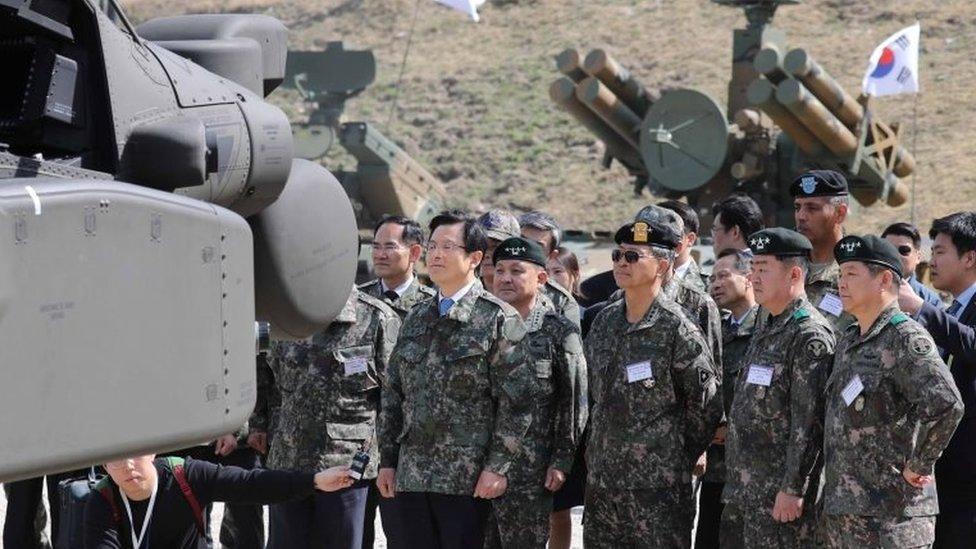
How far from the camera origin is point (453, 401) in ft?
24.2

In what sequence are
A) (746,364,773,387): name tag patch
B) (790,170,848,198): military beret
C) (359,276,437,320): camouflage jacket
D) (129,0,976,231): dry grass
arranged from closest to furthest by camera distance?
1. (746,364,773,387): name tag patch
2. (790,170,848,198): military beret
3. (359,276,437,320): camouflage jacket
4. (129,0,976,231): dry grass

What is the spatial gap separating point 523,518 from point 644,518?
0.54 m

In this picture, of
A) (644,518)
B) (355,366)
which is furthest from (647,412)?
(355,366)

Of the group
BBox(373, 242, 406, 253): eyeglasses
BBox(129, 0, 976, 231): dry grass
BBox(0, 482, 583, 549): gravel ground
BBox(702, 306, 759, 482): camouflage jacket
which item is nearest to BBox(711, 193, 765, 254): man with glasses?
BBox(702, 306, 759, 482): camouflage jacket

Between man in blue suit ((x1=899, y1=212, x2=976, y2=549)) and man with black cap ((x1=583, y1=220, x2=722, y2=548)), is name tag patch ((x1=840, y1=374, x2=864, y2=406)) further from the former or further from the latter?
man with black cap ((x1=583, y1=220, x2=722, y2=548))

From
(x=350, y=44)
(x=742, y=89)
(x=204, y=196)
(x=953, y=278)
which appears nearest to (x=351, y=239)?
(x=204, y=196)

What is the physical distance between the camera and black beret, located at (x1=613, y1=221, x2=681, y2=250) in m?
7.44

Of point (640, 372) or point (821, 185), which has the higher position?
point (821, 185)

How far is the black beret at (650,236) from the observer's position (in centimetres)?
744

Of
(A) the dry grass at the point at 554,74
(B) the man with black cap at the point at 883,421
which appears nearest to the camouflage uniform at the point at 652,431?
(B) the man with black cap at the point at 883,421

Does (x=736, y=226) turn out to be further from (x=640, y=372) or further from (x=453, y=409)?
(x=453, y=409)

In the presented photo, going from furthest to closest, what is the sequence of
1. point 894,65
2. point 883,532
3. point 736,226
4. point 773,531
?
point 894,65, point 736,226, point 773,531, point 883,532

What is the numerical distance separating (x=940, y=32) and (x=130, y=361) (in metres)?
33.0

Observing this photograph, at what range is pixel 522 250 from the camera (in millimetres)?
7801
